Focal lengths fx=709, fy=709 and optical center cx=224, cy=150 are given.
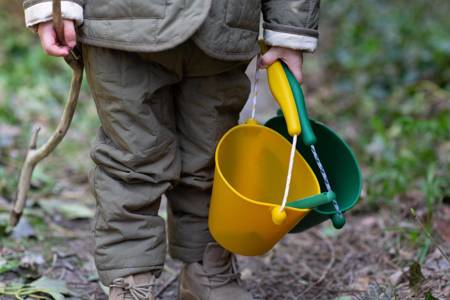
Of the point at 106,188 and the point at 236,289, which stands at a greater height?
the point at 106,188

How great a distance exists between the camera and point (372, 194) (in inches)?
109

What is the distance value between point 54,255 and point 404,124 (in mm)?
1686

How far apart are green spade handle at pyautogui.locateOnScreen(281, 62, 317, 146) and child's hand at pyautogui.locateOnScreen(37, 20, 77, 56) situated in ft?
1.72

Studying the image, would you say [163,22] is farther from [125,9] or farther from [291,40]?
[291,40]

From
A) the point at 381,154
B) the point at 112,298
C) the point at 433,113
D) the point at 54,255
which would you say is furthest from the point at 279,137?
the point at 433,113

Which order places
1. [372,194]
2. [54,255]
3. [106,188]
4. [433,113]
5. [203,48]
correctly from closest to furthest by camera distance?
1. [203,48]
2. [106,188]
3. [54,255]
4. [372,194]
5. [433,113]

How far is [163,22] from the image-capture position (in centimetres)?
156

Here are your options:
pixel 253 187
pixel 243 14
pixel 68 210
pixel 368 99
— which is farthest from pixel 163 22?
pixel 368 99

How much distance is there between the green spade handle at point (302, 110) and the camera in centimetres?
161

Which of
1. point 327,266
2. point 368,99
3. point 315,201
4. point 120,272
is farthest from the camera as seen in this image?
point 368,99

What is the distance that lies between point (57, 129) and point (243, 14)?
0.67 m

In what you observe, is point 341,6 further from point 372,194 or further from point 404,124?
point 372,194

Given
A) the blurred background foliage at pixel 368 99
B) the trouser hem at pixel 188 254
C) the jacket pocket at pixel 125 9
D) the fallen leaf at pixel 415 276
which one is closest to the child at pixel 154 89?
the jacket pocket at pixel 125 9

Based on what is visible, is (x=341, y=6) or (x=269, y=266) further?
(x=341, y=6)
